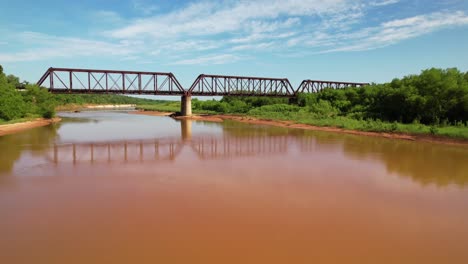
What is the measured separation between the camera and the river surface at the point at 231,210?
7.04 metres

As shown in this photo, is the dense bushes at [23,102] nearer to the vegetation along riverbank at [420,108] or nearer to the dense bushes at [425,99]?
the vegetation along riverbank at [420,108]

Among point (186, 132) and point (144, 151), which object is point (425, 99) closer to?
point (186, 132)

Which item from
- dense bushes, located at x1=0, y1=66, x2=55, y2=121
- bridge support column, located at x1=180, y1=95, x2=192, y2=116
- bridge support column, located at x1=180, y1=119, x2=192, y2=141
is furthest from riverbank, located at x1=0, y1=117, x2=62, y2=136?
bridge support column, located at x1=180, y1=95, x2=192, y2=116

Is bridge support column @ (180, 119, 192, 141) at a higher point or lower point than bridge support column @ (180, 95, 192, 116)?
lower

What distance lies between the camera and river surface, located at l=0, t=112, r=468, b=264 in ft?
23.1

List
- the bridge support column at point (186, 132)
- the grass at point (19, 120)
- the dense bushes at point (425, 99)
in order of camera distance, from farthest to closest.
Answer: the grass at point (19, 120) < the dense bushes at point (425, 99) < the bridge support column at point (186, 132)

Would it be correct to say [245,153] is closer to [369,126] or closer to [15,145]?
[15,145]

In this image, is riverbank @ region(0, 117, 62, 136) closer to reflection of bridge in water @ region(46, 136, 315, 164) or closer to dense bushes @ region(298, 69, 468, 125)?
reflection of bridge in water @ region(46, 136, 315, 164)

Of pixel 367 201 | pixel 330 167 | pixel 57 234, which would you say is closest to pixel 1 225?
pixel 57 234

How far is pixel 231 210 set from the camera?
→ 9656 mm

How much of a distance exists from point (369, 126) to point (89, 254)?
34.6 meters

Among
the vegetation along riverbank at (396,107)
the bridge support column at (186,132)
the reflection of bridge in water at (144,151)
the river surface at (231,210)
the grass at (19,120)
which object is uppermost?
the vegetation along riverbank at (396,107)

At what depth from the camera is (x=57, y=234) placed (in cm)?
777

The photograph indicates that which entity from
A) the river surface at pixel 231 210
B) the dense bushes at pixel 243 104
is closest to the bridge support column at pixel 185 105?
the dense bushes at pixel 243 104
